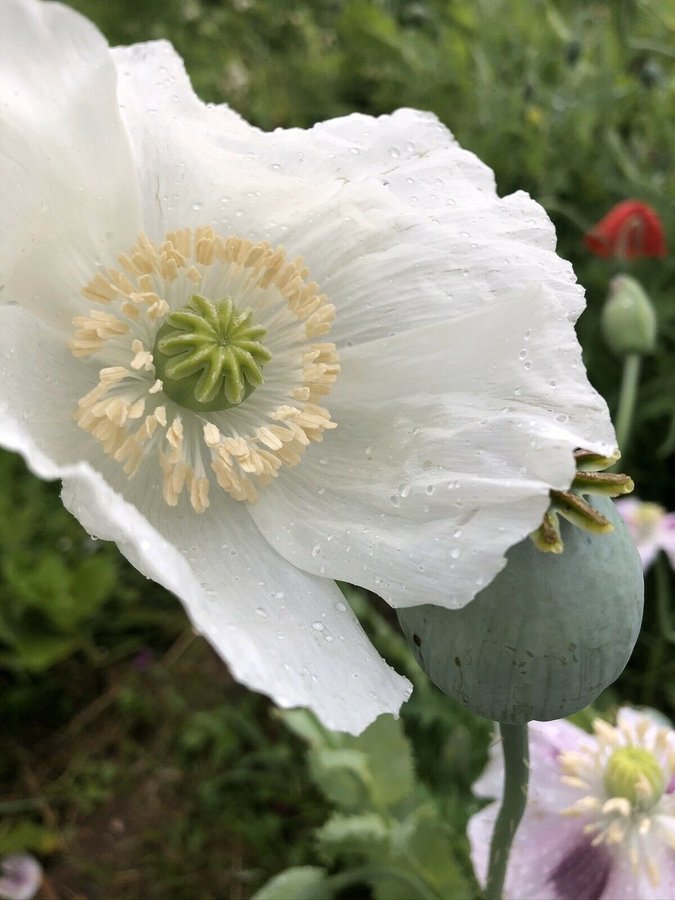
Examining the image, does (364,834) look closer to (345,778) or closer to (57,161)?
(345,778)

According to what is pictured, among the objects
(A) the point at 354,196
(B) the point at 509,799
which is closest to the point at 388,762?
(B) the point at 509,799

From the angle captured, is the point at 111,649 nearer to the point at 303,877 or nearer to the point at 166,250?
the point at 303,877

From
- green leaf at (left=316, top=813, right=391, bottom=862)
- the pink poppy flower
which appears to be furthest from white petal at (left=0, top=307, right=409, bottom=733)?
the pink poppy flower

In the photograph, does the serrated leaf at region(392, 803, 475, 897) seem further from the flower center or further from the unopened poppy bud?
the unopened poppy bud

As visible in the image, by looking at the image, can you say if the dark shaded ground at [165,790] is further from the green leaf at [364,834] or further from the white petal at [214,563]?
the white petal at [214,563]

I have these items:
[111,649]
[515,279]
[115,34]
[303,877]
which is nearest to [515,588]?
[515,279]

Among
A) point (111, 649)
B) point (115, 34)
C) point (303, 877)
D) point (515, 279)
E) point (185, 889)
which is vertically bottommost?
point (185, 889)
